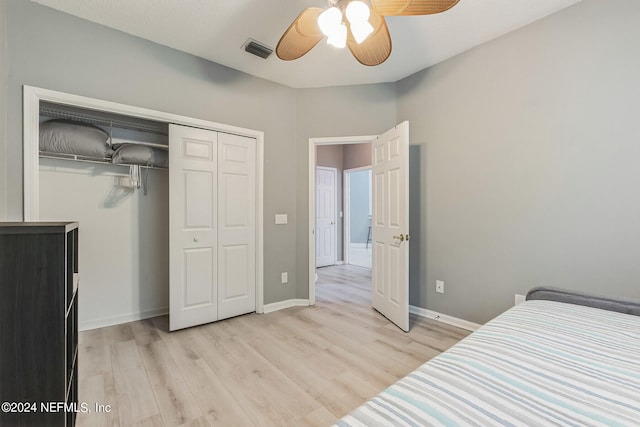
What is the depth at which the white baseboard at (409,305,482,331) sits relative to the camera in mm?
2578

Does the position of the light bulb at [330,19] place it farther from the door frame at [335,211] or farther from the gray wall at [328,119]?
the door frame at [335,211]

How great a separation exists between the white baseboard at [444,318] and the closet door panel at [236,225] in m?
1.79

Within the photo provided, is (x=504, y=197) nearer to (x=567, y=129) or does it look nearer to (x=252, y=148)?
(x=567, y=129)

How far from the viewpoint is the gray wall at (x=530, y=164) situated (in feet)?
5.98

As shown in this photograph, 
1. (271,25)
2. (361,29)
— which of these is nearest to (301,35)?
(361,29)

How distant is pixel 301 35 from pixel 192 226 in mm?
1925

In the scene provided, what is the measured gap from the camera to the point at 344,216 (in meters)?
6.04

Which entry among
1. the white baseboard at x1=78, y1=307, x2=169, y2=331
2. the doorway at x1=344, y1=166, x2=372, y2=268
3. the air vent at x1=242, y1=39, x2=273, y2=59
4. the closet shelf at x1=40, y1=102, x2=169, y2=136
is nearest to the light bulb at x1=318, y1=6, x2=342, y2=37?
the air vent at x1=242, y1=39, x2=273, y2=59

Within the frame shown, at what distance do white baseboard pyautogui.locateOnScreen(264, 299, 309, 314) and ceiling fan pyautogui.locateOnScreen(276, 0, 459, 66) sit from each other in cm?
248

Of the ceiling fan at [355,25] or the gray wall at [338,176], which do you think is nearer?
the ceiling fan at [355,25]

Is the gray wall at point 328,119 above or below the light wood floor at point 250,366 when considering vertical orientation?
above

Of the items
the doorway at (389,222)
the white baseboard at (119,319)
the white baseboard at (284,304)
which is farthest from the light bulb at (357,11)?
the white baseboard at (119,319)

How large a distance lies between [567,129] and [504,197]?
63 cm

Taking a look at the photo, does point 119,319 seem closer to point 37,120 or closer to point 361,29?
point 37,120
